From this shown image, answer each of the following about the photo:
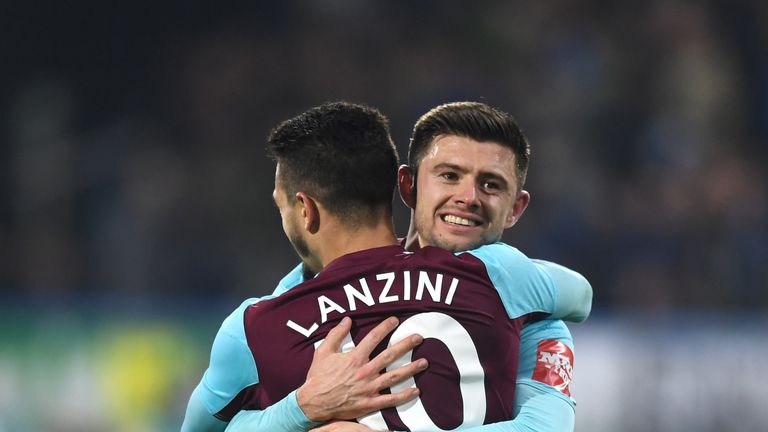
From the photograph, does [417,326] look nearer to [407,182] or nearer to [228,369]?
[228,369]

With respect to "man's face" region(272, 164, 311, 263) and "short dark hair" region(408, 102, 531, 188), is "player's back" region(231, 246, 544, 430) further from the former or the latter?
"short dark hair" region(408, 102, 531, 188)

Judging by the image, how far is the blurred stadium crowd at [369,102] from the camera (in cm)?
779

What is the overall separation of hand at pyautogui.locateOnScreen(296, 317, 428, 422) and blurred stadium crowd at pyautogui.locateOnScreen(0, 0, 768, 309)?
5088 mm

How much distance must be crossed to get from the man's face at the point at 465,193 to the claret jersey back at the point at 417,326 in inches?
8.2

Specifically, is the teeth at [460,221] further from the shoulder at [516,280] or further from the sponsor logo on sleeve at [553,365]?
the sponsor logo on sleeve at [553,365]

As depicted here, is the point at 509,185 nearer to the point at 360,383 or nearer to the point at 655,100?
the point at 360,383

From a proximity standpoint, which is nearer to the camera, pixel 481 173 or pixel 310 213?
A: pixel 310 213

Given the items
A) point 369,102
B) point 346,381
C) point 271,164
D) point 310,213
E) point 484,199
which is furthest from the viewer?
point 369,102

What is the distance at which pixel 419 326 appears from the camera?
8.53 feet

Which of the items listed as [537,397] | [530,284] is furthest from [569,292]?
[537,397]

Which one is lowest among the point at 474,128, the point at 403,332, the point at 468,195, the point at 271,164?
the point at 403,332

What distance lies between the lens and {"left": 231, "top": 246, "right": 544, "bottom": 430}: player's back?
258 centimetres

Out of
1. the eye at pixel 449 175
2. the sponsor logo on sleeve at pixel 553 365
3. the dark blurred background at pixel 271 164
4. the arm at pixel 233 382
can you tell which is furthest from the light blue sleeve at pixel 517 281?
the dark blurred background at pixel 271 164

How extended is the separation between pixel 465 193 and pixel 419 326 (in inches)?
17.2
